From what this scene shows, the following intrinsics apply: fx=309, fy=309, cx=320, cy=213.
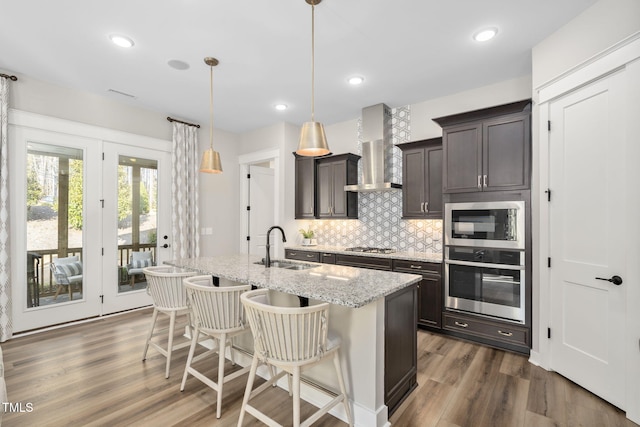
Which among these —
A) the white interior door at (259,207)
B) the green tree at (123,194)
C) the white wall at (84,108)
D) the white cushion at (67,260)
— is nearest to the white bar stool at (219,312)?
the white cushion at (67,260)

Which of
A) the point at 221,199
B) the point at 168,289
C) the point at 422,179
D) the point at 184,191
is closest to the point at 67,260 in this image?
the point at 184,191

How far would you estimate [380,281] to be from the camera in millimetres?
2223

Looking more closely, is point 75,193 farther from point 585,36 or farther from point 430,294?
point 585,36

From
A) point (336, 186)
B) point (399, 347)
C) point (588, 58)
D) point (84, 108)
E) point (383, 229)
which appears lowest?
point (399, 347)

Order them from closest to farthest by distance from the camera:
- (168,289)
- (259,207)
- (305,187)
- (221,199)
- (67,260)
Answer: (168,289) → (67,260) → (305,187) → (221,199) → (259,207)

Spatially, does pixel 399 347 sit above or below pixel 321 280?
below

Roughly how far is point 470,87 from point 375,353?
11.5 feet

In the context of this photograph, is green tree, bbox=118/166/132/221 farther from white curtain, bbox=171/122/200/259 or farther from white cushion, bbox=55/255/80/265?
white cushion, bbox=55/255/80/265

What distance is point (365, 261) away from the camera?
13.9 ft

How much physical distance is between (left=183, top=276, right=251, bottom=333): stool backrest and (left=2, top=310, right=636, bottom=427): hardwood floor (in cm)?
58

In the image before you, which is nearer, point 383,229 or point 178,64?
point 178,64

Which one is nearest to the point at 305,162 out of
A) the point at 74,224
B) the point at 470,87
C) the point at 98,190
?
the point at 470,87

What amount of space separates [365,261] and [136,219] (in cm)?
340

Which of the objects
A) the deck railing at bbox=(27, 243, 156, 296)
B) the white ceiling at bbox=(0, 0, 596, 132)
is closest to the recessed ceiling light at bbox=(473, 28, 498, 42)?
the white ceiling at bbox=(0, 0, 596, 132)
